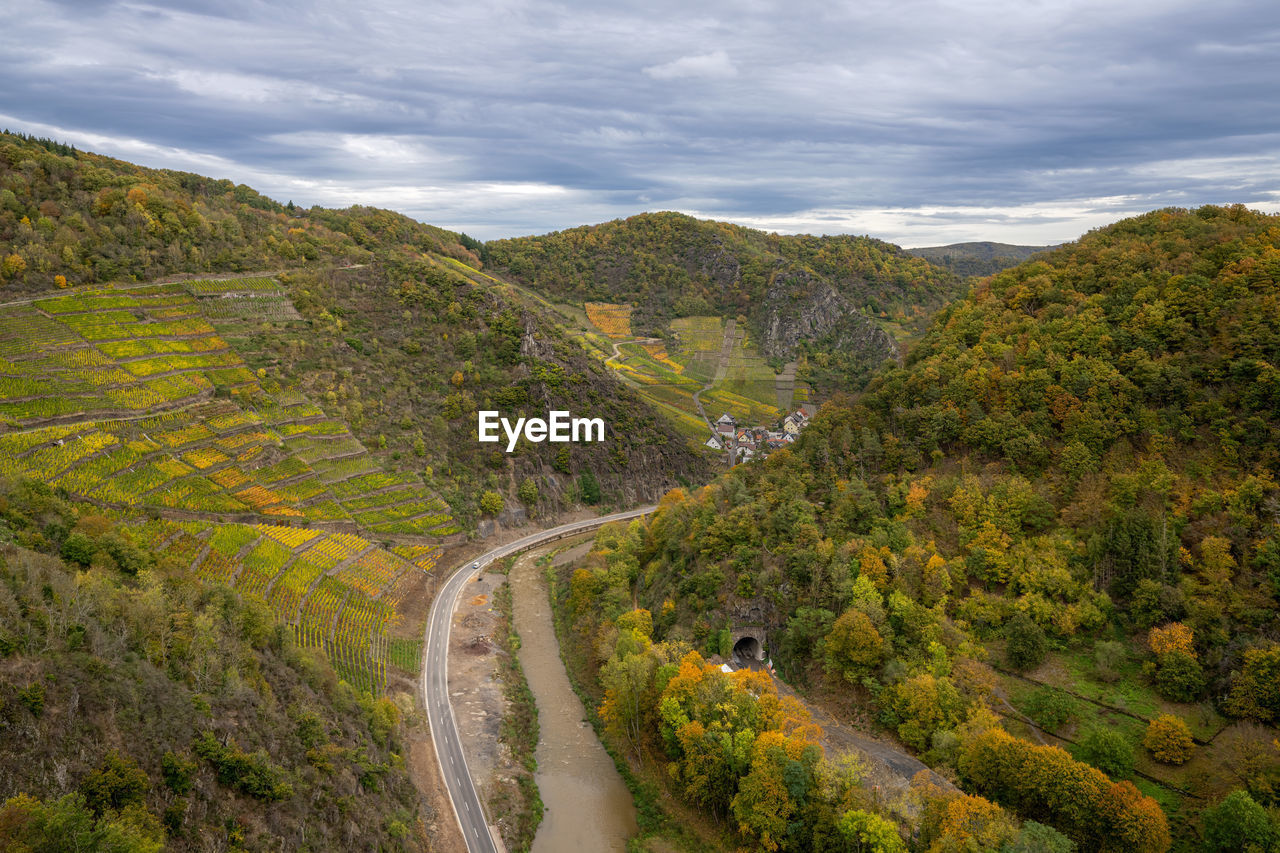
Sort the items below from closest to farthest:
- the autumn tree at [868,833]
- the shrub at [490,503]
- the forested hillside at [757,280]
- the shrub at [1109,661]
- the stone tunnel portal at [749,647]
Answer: the autumn tree at [868,833] < the shrub at [1109,661] < the stone tunnel portal at [749,647] < the shrub at [490,503] < the forested hillside at [757,280]

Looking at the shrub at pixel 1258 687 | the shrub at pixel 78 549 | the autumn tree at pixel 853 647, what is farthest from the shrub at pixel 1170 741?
the shrub at pixel 78 549

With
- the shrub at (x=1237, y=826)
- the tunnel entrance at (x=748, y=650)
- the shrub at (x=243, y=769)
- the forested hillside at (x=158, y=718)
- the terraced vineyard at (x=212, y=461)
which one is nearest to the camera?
the forested hillside at (x=158, y=718)

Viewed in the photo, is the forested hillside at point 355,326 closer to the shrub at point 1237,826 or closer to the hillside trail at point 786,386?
the hillside trail at point 786,386

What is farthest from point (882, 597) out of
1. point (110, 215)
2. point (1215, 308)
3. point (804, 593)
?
point (110, 215)

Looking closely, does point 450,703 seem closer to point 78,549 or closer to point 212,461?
point 78,549

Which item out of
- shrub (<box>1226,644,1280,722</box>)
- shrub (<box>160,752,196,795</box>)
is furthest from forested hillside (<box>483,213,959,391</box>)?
shrub (<box>160,752,196,795</box>)

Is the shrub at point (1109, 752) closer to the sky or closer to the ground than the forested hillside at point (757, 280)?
closer to the ground

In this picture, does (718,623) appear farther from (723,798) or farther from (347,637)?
(347,637)
